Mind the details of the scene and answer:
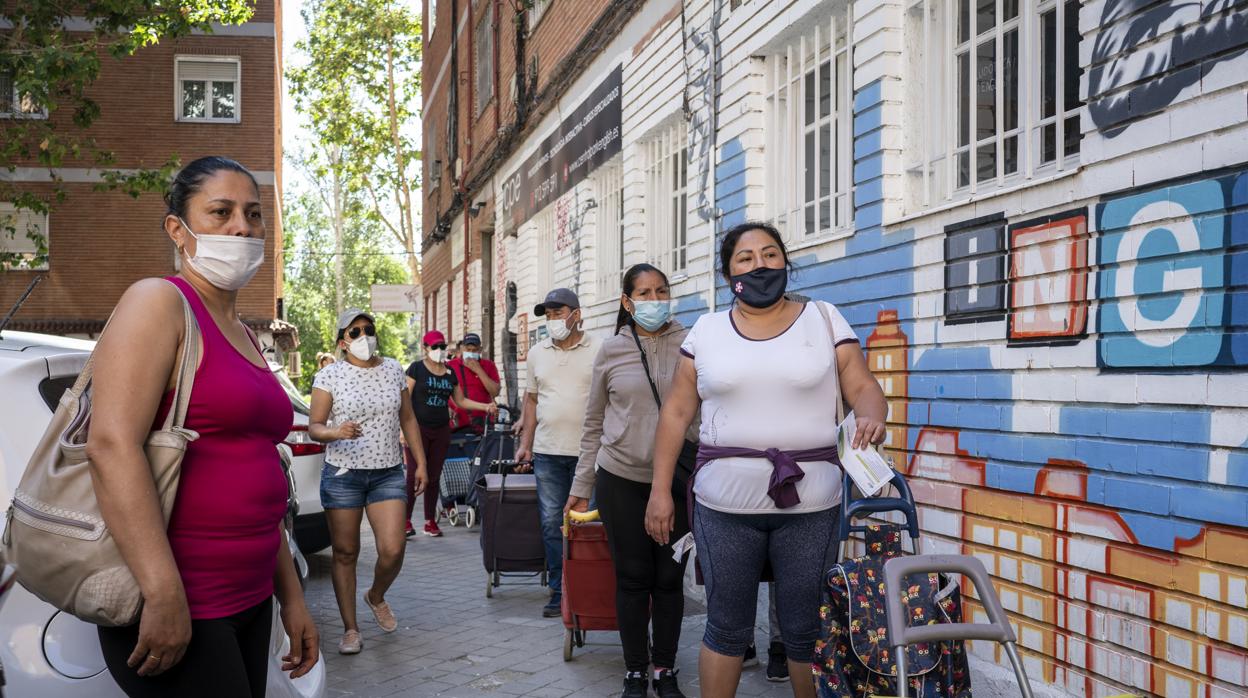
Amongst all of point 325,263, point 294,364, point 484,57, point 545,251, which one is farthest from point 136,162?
point 325,263

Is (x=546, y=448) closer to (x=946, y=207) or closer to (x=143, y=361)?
(x=946, y=207)

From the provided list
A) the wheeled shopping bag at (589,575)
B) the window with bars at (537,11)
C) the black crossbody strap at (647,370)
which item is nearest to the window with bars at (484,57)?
the window with bars at (537,11)

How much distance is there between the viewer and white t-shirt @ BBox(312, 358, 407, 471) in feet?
21.4

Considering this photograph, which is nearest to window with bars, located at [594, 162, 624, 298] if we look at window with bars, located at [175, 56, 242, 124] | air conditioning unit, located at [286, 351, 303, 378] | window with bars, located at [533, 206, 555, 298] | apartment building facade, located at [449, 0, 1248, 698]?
window with bars, located at [533, 206, 555, 298]

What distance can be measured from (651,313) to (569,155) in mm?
9015

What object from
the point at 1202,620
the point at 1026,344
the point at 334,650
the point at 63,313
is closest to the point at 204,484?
the point at 1202,620

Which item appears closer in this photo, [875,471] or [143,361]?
[143,361]

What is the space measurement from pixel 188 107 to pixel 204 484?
30456 millimetres

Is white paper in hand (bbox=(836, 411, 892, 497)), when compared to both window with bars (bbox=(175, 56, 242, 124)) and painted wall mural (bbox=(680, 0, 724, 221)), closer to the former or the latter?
painted wall mural (bbox=(680, 0, 724, 221))

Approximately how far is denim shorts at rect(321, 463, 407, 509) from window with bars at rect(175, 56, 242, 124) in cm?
2597

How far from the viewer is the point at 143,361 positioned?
90.5 inches

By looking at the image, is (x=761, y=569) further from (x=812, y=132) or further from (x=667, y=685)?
(x=812, y=132)

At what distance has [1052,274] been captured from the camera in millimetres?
4723

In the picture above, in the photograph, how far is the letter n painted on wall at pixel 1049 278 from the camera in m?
4.54
